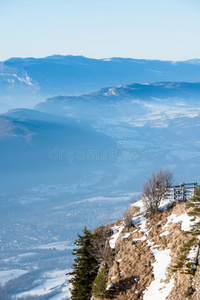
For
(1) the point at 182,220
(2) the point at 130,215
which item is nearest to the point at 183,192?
(1) the point at 182,220

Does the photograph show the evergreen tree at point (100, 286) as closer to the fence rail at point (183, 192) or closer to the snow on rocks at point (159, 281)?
the snow on rocks at point (159, 281)

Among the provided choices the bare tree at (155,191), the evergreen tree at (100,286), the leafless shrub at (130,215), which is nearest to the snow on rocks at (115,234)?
the leafless shrub at (130,215)

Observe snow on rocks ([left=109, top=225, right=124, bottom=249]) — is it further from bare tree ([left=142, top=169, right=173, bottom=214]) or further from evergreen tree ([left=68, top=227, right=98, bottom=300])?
bare tree ([left=142, top=169, right=173, bottom=214])

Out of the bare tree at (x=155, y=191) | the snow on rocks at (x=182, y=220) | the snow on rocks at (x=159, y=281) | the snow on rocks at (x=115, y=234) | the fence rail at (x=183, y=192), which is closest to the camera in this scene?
the snow on rocks at (x=159, y=281)

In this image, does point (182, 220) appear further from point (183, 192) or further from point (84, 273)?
point (84, 273)

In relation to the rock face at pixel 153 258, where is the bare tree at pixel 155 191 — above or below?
above
